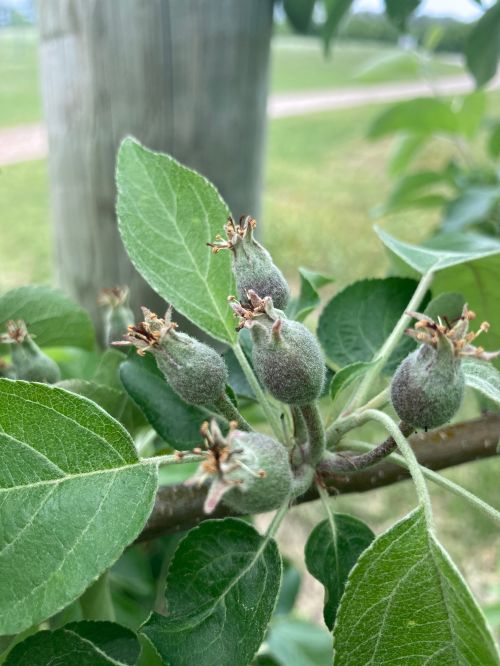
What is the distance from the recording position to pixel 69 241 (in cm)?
215

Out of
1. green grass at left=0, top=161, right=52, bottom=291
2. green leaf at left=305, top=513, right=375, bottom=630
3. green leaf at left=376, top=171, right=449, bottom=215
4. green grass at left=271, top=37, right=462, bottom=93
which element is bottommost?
green grass at left=271, top=37, right=462, bottom=93

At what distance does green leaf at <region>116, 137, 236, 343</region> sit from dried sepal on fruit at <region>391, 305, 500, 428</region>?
0.25m

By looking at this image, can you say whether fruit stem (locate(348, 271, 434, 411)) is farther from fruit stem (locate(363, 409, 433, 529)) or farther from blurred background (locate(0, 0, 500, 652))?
blurred background (locate(0, 0, 500, 652))

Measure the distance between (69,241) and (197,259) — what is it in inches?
56.6

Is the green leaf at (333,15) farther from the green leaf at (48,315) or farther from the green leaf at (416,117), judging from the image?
the green leaf at (48,315)

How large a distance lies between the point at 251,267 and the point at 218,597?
34 centimetres

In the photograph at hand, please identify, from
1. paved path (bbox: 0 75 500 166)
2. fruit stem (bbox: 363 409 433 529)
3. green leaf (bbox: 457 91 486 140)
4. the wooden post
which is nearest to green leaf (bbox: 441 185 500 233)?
green leaf (bbox: 457 91 486 140)

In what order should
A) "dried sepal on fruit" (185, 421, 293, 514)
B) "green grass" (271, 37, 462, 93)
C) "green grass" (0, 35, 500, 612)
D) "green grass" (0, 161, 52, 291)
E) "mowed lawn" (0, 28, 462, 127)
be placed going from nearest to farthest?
"dried sepal on fruit" (185, 421, 293, 514) < "green grass" (0, 35, 500, 612) < "green grass" (0, 161, 52, 291) < "mowed lawn" (0, 28, 462, 127) < "green grass" (271, 37, 462, 93)

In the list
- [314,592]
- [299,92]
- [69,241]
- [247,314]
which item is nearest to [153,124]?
[69,241]

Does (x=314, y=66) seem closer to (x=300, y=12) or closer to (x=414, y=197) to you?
(x=414, y=197)

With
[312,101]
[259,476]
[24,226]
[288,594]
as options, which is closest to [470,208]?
[288,594]

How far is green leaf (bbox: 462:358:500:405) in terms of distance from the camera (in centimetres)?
69

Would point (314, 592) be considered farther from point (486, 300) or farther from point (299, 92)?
point (299, 92)

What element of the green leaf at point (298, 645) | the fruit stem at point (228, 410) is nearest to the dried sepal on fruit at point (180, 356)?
the fruit stem at point (228, 410)
